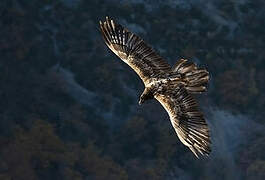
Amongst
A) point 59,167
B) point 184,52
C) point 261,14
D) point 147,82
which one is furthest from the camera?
point 261,14

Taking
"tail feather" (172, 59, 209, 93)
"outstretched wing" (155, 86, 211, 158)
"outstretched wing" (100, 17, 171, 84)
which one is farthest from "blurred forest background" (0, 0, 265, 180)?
"outstretched wing" (155, 86, 211, 158)

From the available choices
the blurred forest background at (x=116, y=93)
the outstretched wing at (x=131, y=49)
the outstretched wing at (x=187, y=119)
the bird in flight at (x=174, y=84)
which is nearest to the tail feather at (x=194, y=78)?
the bird in flight at (x=174, y=84)

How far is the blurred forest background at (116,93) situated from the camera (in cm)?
6269

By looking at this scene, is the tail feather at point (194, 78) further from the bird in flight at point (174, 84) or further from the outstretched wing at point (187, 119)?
the outstretched wing at point (187, 119)

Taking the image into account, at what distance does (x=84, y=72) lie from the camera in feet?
215

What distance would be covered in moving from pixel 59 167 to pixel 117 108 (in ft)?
19.7

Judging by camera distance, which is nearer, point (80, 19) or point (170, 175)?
point (170, 175)

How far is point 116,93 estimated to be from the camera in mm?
64375

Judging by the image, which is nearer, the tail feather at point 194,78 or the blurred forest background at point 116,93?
the tail feather at point 194,78

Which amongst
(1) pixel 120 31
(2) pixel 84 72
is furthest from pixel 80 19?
(1) pixel 120 31

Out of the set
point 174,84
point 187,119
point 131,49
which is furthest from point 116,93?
point 187,119

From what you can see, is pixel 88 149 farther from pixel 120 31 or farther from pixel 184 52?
pixel 120 31

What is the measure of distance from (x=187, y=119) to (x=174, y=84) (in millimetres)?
1146

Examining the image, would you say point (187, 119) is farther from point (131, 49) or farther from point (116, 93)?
point (116, 93)
